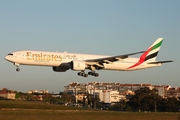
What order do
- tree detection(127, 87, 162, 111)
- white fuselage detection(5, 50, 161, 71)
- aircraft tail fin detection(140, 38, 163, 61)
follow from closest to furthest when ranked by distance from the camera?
1. white fuselage detection(5, 50, 161, 71)
2. aircraft tail fin detection(140, 38, 163, 61)
3. tree detection(127, 87, 162, 111)

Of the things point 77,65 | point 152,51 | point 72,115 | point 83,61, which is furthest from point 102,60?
point 72,115

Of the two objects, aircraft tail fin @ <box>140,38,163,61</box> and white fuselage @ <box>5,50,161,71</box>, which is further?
aircraft tail fin @ <box>140,38,163,61</box>

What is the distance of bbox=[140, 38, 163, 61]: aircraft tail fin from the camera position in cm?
6147

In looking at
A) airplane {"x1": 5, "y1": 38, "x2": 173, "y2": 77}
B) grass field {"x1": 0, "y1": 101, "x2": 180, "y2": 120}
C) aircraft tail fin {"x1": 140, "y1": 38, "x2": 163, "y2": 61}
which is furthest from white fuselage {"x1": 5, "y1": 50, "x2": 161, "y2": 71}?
aircraft tail fin {"x1": 140, "y1": 38, "x2": 163, "y2": 61}

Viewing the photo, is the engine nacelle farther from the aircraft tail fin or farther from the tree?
the tree

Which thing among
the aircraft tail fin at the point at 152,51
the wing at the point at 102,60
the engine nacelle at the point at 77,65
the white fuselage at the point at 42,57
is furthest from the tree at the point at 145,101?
the white fuselage at the point at 42,57

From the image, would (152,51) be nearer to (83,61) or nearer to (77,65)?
(83,61)

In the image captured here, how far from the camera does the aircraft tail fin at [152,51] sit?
61469 mm

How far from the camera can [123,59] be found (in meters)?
58.0

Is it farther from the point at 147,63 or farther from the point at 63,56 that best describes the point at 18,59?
the point at 147,63

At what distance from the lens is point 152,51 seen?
63125mm

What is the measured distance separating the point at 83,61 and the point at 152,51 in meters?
15.6

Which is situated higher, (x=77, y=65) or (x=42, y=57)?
(x=42, y=57)

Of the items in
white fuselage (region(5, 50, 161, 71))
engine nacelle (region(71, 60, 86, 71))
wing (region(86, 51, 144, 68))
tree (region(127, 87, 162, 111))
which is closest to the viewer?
white fuselage (region(5, 50, 161, 71))
